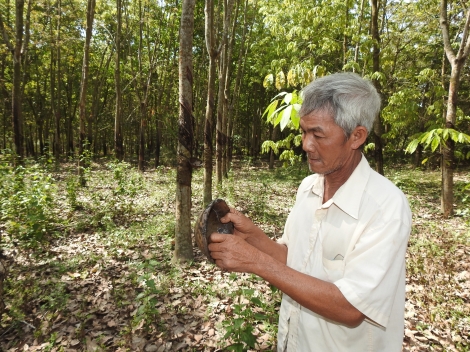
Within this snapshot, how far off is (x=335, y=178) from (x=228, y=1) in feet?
23.3

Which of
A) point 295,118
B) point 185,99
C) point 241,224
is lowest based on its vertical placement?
point 241,224

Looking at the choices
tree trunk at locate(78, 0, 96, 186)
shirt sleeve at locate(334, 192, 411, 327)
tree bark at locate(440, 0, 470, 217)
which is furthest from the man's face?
tree trunk at locate(78, 0, 96, 186)

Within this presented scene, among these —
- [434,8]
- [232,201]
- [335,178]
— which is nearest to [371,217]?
[335,178]

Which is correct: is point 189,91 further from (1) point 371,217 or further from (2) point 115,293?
(1) point 371,217

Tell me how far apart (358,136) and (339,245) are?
20.8 inches

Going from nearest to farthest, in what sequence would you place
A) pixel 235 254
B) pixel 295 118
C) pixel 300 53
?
pixel 235 254 < pixel 295 118 < pixel 300 53

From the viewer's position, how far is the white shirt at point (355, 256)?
1113 millimetres

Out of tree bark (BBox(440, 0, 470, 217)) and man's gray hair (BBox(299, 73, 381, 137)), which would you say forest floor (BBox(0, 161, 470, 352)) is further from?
man's gray hair (BBox(299, 73, 381, 137))

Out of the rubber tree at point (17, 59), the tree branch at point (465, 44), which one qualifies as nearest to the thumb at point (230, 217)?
the tree branch at point (465, 44)

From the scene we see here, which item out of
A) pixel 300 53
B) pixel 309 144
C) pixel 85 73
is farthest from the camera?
pixel 300 53

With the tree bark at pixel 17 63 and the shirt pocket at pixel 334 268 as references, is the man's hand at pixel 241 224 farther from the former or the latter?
the tree bark at pixel 17 63

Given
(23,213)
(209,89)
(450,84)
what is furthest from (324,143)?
(450,84)

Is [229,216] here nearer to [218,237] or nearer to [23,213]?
[218,237]

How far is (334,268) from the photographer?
137 cm
